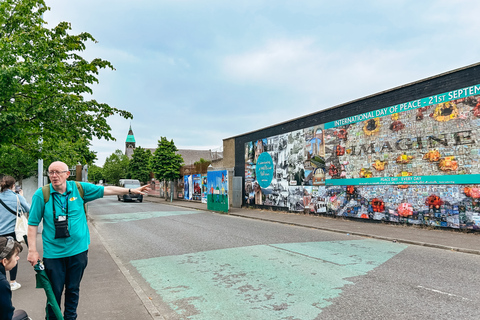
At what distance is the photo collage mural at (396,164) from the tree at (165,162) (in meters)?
17.7

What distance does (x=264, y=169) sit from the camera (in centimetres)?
2075

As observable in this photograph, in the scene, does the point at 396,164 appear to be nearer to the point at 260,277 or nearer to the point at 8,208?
the point at 260,277

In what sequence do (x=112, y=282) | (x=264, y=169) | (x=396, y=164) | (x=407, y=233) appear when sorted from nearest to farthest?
(x=112, y=282) < (x=407, y=233) < (x=396, y=164) < (x=264, y=169)

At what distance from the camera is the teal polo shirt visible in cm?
340

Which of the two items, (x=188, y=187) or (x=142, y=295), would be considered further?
(x=188, y=187)

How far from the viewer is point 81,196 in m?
3.65

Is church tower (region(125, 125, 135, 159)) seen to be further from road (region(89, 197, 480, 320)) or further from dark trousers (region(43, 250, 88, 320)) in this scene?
dark trousers (region(43, 250, 88, 320))

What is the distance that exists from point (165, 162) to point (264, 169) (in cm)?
1604

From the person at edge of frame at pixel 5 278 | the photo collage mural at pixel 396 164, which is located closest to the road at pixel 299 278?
the person at edge of frame at pixel 5 278

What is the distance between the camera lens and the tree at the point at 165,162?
33.9m

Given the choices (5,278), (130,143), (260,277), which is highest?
(130,143)

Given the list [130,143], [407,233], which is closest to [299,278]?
[407,233]

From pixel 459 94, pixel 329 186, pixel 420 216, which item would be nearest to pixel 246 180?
pixel 329 186

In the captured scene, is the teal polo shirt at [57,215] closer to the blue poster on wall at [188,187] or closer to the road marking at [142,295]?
the road marking at [142,295]
